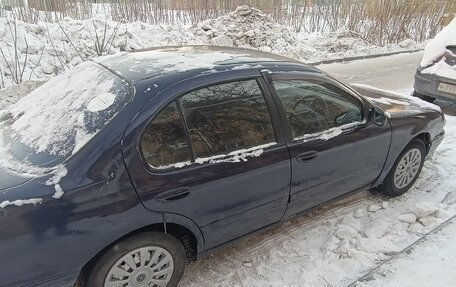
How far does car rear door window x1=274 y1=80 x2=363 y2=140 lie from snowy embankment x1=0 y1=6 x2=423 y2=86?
637cm

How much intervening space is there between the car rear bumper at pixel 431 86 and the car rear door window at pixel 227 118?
14.6 feet

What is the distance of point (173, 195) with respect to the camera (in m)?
2.21

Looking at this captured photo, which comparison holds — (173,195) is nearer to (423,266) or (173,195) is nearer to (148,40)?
(423,266)

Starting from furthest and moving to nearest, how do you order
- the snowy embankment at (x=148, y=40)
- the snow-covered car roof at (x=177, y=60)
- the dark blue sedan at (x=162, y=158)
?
the snowy embankment at (x=148, y=40) < the snow-covered car roof at (x=177, y=60) < the dark blue sedan at (x=162, y=158)

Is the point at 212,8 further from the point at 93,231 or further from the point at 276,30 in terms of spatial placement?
the point at 93,231

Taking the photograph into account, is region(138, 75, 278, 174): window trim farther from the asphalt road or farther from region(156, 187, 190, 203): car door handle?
the asphalt road

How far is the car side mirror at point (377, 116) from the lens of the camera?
319cm

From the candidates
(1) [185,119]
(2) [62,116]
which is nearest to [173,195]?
(1) [185,119]

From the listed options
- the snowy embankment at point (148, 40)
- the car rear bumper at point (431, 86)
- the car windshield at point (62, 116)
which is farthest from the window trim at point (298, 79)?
the snowy embankment at point (148, 40)

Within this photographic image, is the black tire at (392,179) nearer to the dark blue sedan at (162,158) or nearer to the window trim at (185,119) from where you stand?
the dark blue sedan at (162,158)

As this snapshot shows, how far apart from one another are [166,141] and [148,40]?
847cm

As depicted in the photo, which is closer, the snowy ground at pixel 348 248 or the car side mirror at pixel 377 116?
the snowy ground at pixel 348 248

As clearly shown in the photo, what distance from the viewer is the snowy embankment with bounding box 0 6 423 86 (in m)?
8.12

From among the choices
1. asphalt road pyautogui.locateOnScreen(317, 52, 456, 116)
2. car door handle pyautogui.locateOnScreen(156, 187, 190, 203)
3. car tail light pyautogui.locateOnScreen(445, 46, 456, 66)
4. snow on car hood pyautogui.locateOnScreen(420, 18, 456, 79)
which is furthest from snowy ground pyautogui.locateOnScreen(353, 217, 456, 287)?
asphalt road pyautogui.locateOnScreen(317, 52, 456, 116)
